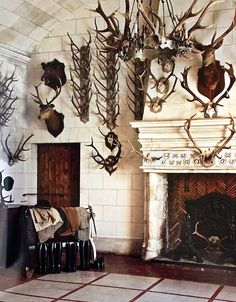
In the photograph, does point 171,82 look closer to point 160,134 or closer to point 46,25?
point 160,134

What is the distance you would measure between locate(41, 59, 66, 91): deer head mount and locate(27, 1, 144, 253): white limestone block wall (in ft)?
0.28

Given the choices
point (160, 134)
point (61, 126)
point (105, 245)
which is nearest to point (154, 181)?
point (160, 134)

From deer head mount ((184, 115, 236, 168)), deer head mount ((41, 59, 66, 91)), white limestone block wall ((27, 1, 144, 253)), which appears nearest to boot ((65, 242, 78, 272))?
white limestone block wall ((27, 1, 144, 253))

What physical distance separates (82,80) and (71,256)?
9.46 ft

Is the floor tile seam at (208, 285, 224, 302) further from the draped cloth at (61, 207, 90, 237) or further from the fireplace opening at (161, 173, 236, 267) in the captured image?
the draped cloth at (61, 207, 90, 237)

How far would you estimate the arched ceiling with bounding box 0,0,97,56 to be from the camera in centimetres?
703

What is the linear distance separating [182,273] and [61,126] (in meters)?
3.08

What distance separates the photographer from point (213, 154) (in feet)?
21.1

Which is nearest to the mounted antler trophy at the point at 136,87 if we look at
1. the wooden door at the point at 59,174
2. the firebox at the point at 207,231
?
the wooden door at the point at 59,174

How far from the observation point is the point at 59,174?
7953mm

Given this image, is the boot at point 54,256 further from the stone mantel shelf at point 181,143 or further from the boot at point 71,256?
the stone mantel shelf at point 181,143

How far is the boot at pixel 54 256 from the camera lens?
19.9 feet

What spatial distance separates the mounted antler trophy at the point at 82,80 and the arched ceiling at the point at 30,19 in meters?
0.48

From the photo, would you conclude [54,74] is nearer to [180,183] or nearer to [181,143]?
[181,143]
